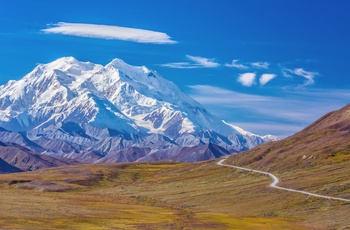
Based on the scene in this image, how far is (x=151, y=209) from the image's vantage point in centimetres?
18238

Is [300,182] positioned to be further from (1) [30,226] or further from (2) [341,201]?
(1) [30,226]

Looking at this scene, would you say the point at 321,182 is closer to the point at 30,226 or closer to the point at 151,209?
the point at 151,209

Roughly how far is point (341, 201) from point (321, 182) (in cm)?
3097

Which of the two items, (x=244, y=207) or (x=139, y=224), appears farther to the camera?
(x=244, y=207)

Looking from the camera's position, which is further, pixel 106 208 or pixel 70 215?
pixel 106 208

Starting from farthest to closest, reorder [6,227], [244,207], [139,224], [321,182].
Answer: [321,182]
[244,207]
[139,224]
[6,227]

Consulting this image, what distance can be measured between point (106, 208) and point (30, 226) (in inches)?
2035

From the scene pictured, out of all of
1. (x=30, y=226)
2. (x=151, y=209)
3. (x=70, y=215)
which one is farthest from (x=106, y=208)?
(x=30, y=226)

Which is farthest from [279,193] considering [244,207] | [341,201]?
[341,201]

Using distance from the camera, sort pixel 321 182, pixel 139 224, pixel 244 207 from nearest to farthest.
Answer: pixel 139 224
pixel 244 207
pixel 321 182

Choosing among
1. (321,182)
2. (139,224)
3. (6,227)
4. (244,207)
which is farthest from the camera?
(321,182)

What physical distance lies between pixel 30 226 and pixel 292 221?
54.6 m

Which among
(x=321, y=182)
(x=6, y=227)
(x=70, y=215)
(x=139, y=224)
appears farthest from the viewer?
(x=321, y=182)

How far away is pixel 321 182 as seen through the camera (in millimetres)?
188000
